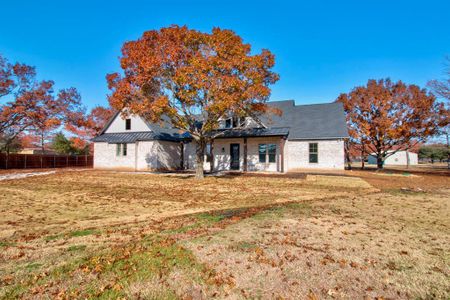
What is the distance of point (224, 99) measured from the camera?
14273 mm

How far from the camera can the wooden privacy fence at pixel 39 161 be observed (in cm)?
2640

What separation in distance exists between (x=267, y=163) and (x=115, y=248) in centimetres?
1858

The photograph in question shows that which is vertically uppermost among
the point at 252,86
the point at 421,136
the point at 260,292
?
the point at 252,86

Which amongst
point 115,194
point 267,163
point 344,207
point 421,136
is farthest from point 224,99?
point 421,136

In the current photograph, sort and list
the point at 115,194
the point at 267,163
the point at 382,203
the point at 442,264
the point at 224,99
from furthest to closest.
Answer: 1. the point at 267,163
2. the point at 224,99
3. the point at 115,194
4. the point at 382,203
5. the point at 442,264

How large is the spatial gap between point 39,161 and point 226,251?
3194cm

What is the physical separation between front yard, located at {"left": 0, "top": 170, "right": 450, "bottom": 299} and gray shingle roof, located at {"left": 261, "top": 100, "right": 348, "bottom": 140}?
1424cm

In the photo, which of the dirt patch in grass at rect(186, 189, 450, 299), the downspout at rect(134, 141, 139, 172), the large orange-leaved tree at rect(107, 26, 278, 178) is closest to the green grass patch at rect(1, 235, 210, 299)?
the dirt patch in grass at rect(186, 189, 450, 299)

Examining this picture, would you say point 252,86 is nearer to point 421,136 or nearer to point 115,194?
point 115,194

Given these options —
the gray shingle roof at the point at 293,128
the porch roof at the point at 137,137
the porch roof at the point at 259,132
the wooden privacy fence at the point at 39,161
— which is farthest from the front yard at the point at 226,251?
the wooden privacy fence at the point at 39,161

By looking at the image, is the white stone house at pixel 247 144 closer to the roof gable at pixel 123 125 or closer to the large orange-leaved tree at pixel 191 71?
the roof gable at pixel 123 125

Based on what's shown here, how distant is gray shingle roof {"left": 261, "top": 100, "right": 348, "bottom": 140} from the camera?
2255 centimetres

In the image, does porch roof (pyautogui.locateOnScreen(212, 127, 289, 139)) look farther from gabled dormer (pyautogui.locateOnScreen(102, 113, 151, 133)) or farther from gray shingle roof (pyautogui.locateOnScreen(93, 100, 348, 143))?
gabled dormer (pyautogui.locateOnScreen(102, 113, 151, 133))

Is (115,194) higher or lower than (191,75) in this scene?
lower
